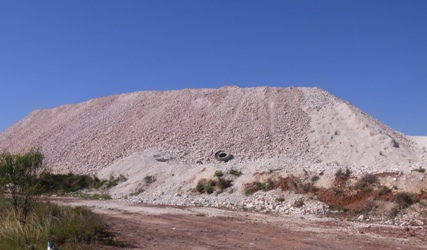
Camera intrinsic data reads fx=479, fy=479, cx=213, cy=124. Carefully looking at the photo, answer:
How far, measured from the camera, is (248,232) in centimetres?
1334

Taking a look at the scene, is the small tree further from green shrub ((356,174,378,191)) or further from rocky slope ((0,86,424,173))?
rocky slope ((0,86,424,173))

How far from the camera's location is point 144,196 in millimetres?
26484

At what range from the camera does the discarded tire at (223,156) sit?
30875 mm

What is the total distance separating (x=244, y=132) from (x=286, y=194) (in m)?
13.6

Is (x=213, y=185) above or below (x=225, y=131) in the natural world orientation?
below

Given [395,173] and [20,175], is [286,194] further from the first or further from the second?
[20,175]

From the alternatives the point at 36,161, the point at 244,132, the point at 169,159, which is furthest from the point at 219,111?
the point at 36,161

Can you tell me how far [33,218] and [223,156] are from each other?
21010mm

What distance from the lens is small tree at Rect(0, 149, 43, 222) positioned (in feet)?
36.0

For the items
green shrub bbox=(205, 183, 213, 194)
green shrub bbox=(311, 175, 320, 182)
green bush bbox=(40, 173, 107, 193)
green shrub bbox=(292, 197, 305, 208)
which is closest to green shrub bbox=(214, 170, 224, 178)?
green shrub bbox=(205, 183, 213, 194)

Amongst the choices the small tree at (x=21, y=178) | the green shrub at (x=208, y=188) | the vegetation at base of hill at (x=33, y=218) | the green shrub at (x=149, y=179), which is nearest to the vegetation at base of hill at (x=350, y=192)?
the green shrub at (x=208, y=188)

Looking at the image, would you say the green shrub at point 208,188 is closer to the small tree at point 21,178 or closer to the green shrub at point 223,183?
the green shrub at point 223,183

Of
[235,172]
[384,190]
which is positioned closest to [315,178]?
[384,190]

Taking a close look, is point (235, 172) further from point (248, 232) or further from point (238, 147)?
point (248, 232)
